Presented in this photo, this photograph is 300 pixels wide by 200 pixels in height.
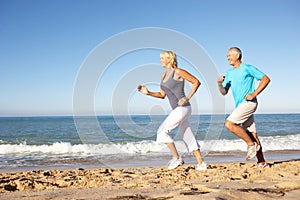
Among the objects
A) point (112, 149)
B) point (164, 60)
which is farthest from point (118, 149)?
point (164, 60)

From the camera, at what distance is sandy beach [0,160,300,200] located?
3485 mm

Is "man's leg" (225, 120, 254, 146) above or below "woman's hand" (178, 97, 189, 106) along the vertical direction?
below

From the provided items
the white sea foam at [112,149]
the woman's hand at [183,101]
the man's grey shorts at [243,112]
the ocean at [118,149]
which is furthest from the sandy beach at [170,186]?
the white sea foam at [112,149]

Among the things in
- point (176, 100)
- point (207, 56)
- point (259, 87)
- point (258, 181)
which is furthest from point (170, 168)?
point (207, 56)

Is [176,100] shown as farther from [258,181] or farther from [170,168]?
[258,181]

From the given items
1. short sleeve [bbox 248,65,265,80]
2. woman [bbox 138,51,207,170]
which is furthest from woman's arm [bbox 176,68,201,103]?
short sleeve [bbox 248,65,265,80]

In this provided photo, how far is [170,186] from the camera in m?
4.00

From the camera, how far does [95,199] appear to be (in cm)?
340

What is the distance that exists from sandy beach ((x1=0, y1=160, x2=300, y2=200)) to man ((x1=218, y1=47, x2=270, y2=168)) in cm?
59

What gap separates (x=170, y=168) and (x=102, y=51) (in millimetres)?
3125

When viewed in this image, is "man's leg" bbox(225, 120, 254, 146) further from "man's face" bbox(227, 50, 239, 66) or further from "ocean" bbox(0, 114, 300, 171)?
"ocean" bbox(0, 114, 300, 171)

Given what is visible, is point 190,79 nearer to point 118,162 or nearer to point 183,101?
point 183,101

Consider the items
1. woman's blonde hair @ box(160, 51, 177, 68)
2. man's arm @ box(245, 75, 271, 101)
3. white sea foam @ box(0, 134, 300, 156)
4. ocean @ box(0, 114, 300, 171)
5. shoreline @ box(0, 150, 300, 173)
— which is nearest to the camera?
man's arm @ box(245, 75, 271, 101)

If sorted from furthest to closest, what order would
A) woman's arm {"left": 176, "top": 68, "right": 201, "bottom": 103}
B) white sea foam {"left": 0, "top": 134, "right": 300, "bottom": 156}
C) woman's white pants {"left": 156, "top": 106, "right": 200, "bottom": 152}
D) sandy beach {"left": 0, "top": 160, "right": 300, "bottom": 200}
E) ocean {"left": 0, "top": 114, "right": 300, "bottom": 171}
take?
1. white sea foam {"left": 0, "top": 134, "right": 300, "bottom": 156}
2. ocean {"left": 0, "top": 114, "right": 300, "bottom": 171}
3. woman's white pants {"left": 156, "top": 106, "right": 200, "bottom": 152}
4. woman's arm {"left": 176, "top": 68, "right": 201, "bottom": 103}
5. sandy beach {"left": 0, "top": 160, "right": 300, "bottom": 200}
